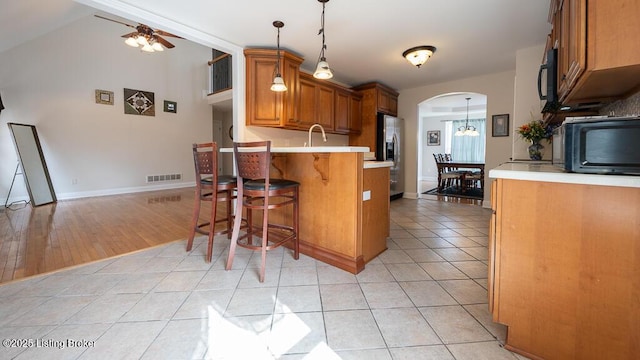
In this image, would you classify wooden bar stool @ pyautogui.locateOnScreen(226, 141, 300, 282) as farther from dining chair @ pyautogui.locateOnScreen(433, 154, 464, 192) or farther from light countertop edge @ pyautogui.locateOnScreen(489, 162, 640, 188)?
dining chair @ pyautogui.locateOnScreen(433, 154, 464, 192)

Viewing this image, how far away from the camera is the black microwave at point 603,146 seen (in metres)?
0.92

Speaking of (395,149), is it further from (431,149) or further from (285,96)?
(431,149)

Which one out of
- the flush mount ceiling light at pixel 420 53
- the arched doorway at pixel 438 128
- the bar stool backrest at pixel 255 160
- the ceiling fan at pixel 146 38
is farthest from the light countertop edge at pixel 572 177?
the arched doorway at pixel 438 128

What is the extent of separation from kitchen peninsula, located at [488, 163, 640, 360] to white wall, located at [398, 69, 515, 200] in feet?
12.7

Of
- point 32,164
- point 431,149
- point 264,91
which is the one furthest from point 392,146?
point 32,164

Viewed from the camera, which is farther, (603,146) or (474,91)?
(474,91)

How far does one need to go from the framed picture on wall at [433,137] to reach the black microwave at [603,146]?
958 centimetres

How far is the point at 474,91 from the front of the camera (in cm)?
468

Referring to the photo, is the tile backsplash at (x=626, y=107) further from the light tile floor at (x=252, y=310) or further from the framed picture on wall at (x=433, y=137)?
the framed picture on wall at (x=433, y=137)

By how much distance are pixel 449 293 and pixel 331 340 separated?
3.08ft

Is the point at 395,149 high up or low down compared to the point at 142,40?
down

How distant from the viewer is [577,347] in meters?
1.04

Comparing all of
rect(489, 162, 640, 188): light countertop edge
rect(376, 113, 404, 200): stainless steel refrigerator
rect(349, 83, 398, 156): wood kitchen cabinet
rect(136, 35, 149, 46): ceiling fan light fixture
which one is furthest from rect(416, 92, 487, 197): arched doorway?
rect(489, 162, 640, 188): light countertop edge

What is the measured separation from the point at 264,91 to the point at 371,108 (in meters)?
2.46
